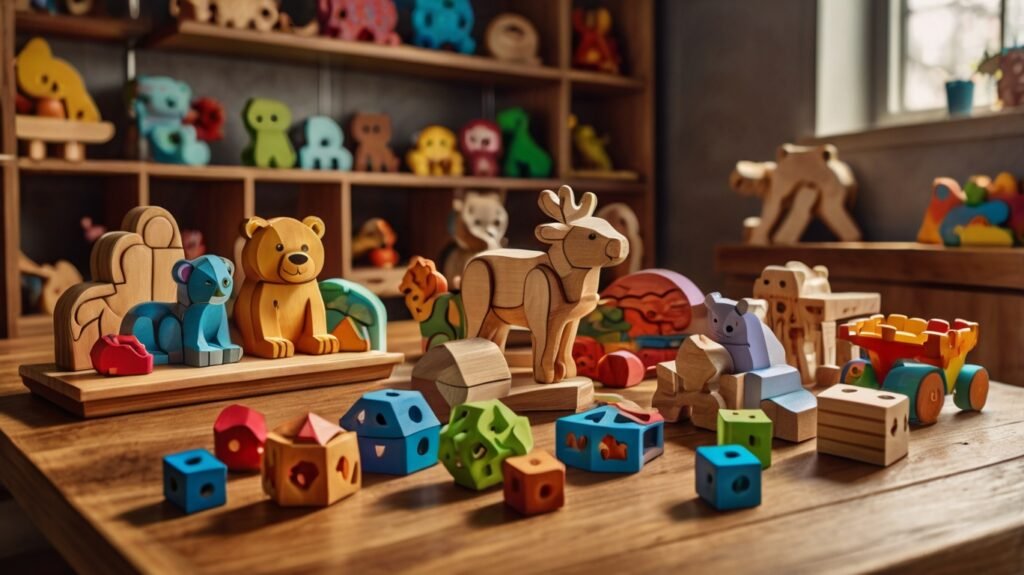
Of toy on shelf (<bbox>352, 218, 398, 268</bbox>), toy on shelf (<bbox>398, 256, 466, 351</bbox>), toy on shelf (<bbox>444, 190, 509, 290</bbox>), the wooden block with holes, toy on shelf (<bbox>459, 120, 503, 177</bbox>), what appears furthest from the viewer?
toy on shelf (<bbox>459, 120, 503, 177</bbox>)

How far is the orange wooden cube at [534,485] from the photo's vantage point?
26.1 inches

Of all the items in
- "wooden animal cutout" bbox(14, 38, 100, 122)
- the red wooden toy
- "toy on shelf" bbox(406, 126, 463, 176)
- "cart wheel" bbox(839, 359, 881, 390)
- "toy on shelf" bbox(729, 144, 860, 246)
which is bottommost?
"cart wheel" bbox(839, 359, 881, 390)

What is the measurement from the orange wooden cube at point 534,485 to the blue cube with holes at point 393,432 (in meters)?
0.12

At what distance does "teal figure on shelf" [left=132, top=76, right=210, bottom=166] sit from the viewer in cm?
211

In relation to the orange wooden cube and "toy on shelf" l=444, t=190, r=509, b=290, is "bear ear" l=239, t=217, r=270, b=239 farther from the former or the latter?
"toy on shelf" l=444, t=190, r=509, b=290

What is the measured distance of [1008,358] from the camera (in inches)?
67.3

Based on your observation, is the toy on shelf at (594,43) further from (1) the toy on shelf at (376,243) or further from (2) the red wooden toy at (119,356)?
(2) the red wooden toy at (119,356)

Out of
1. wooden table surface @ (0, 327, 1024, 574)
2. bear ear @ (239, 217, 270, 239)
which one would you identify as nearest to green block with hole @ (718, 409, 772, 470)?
wooden table surface @ (0, 327, 1024, 574)

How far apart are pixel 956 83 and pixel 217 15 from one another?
1.80 meters

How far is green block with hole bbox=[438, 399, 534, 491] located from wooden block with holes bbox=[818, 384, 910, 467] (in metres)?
0.29

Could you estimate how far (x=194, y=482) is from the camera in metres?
0.67

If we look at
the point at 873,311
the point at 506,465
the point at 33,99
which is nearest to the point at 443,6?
the point at 33,99

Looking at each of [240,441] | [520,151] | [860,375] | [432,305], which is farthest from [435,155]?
[240,441]

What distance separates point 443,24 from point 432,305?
1.44m
